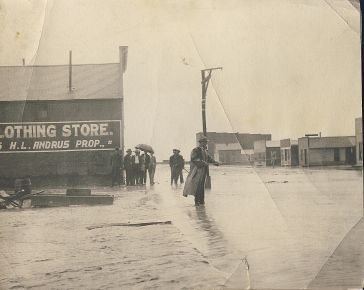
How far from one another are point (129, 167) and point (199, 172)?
268 millimetres

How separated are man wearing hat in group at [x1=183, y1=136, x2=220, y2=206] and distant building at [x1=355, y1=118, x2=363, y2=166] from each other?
1.75ft

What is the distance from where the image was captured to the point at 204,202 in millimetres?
1664

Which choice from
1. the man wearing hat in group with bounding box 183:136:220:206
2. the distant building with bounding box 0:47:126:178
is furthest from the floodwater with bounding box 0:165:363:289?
the distant building with bounding box 0:47:126:178

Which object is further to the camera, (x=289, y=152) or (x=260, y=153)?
(x=289, y=152)

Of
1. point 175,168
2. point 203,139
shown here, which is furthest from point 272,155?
point 175,168

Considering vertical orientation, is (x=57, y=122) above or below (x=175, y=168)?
above

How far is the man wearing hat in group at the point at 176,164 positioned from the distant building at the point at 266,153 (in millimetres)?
277

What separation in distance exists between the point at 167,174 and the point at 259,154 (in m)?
0.35

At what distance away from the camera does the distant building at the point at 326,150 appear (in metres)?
1.67

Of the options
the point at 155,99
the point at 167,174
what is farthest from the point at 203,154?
the point at 155,99

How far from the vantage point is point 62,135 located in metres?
1.70

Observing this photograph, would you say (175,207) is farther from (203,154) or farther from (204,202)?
(203,154)

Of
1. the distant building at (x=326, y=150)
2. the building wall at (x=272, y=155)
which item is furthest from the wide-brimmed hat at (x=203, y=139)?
the distant building at (x=326, y=150)

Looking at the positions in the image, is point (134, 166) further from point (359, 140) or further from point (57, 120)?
point (359, 140)
